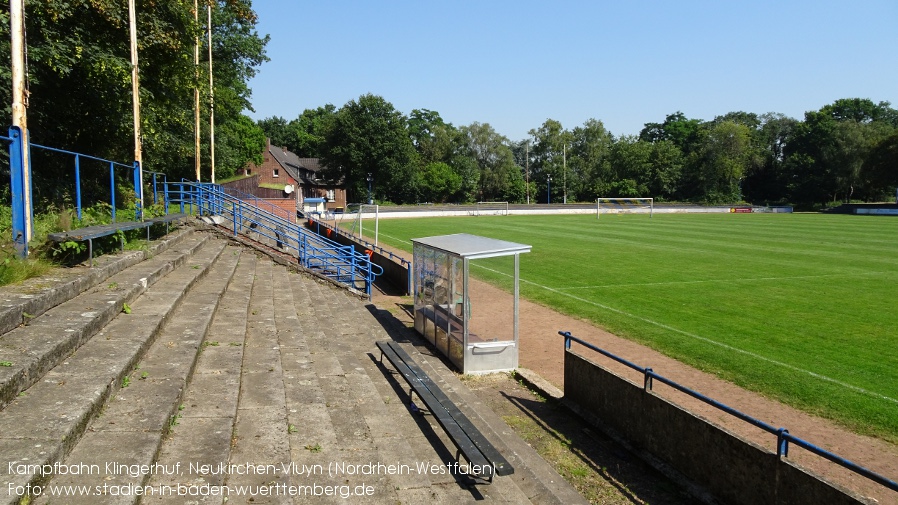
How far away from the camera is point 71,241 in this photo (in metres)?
7.75

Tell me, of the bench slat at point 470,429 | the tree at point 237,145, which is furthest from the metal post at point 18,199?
the tree at point 237,145

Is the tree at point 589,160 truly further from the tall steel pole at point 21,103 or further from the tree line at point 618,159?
the tall steel pole at point 21,103

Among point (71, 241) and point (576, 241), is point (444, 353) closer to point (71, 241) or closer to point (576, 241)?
point (71, 241)

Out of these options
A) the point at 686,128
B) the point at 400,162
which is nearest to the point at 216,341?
the point at 400,162

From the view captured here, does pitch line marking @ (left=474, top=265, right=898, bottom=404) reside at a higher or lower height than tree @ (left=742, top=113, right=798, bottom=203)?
lower

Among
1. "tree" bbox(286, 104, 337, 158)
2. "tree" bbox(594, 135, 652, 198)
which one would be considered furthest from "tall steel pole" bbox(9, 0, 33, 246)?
"tree" bbox(286, 104, 337, 158)

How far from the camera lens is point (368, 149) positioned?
8181cm

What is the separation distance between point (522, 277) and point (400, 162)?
65.6 m

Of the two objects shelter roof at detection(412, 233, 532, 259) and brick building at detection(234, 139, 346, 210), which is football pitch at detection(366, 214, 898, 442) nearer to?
shelter roof at detection(412, 233, 532, 259)

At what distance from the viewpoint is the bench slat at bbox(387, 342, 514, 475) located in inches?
194

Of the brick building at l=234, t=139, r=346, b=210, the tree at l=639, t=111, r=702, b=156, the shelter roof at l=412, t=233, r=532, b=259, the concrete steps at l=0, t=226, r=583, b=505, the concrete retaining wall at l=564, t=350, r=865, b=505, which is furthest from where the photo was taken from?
the tree at l=639, t=111, r=702, b=156

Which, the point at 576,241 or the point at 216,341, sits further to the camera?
the point at 576,241

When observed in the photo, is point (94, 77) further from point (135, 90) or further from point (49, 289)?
point (49, 289)

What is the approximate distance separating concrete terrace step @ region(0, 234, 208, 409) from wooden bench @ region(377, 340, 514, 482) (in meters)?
3.34
